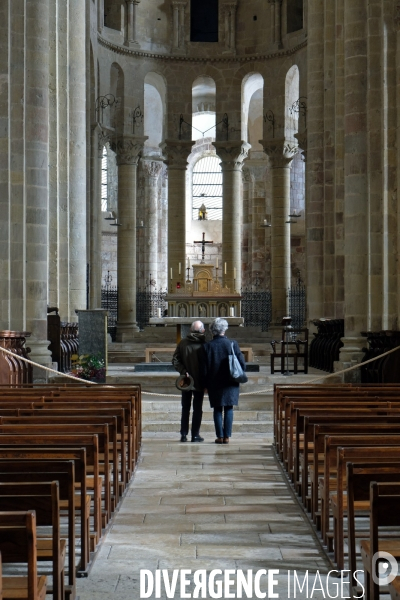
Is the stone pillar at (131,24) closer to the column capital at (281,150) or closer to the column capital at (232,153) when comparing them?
the column capital at (232,153)

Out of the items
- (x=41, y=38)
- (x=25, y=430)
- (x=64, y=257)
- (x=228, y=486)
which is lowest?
(x=228, y=486)

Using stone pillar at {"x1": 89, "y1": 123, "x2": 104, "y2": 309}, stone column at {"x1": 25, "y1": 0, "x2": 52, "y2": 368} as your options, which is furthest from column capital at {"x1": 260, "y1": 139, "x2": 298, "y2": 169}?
stone column at {"x1": 25, "y1": 0, "x2": 52, "y2": 368}

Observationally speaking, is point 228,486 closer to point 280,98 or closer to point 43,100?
point 43,100

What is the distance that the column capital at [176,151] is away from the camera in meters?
32.8

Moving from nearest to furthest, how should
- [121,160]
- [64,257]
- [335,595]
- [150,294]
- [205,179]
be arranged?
[335,595]
[64,257]
[121,160]
[150,294]
[205,179]

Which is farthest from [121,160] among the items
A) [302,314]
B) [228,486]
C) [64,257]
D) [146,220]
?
[228,486]

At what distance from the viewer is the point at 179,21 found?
109 feet

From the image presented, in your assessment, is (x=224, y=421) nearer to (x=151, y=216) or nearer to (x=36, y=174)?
(x=36, y=174)

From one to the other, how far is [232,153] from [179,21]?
4854 millimetres

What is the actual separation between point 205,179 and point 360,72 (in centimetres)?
2149

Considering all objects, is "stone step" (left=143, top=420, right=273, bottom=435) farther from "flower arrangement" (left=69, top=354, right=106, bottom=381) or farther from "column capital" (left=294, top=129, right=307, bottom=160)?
"column capital" (left=294, top=129, right=307, bottom=160)

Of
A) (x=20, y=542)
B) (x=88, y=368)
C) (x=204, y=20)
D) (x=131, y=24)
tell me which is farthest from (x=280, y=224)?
(x=20, y=542)

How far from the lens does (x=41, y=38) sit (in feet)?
59.1

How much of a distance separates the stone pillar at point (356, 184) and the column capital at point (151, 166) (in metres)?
18.0
